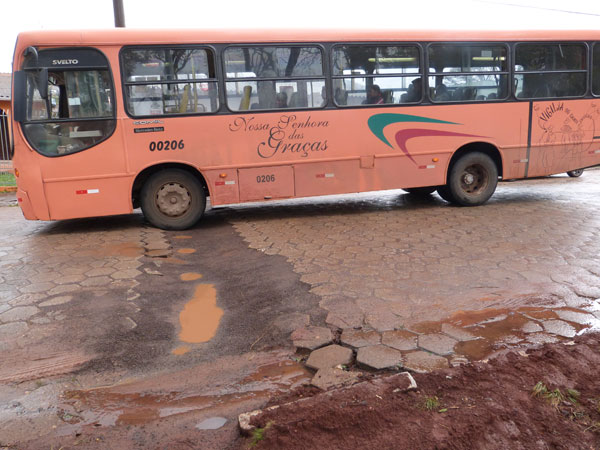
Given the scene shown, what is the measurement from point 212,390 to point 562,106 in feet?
26.1

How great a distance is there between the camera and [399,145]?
7.80 meters

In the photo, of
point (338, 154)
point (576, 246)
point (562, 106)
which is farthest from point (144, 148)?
point (562, 106)

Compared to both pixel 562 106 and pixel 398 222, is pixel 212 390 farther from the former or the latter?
pixel 562 106

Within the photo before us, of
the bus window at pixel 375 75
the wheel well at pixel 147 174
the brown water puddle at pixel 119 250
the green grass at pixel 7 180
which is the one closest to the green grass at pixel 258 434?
the brown water puddle at pixel 119 250

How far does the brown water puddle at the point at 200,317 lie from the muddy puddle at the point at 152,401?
749 millimetres

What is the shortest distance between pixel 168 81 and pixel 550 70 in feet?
20.7

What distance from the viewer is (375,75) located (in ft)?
25.0

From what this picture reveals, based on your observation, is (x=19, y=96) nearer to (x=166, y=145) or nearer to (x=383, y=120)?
(x=166, y=145)

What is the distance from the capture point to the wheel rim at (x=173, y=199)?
707 centimetres

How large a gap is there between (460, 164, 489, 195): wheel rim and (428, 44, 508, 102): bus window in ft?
3.87

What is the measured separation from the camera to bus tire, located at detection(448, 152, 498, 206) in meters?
8.20

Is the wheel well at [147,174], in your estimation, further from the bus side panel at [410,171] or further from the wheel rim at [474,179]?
the wheel rim at [474,179]
